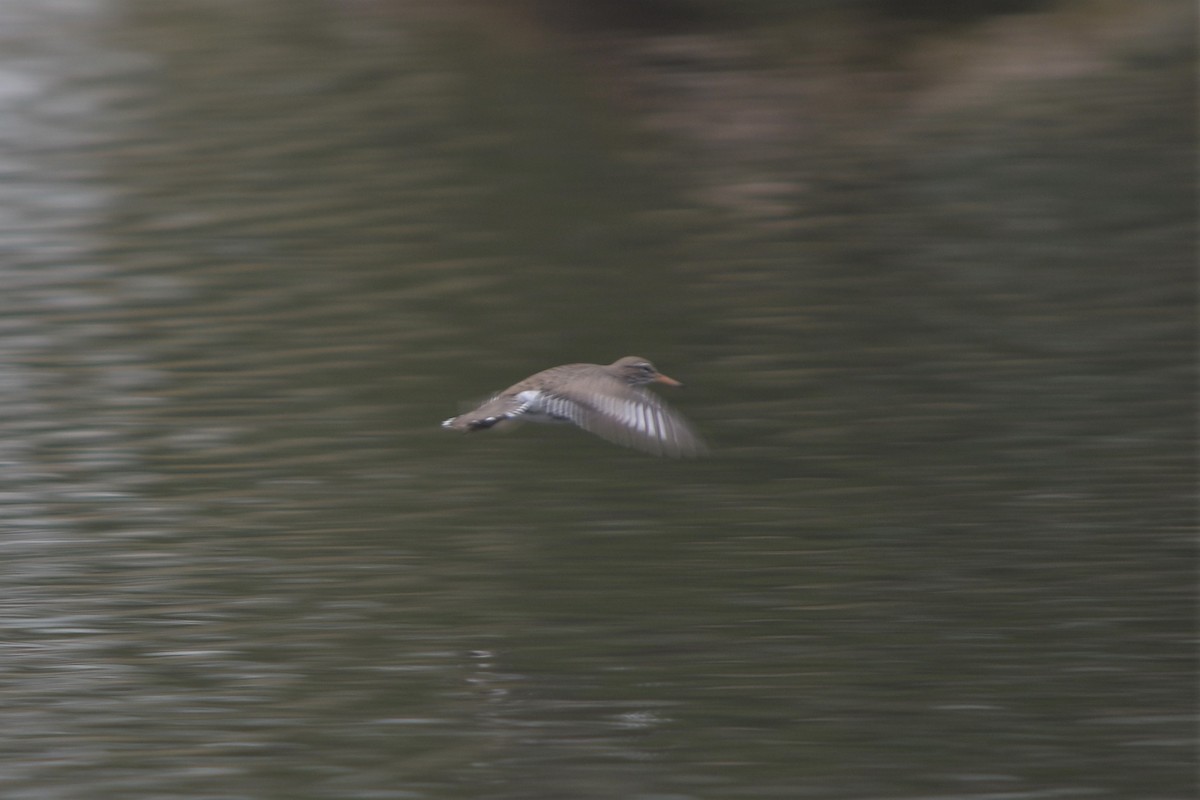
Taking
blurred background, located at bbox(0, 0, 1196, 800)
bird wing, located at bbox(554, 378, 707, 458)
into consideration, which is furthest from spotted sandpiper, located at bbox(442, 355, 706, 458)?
blurred background, located at bbox(0, 0, 1196, 800)

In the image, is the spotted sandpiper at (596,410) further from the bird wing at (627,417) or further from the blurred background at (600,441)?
the blurred background at (600,441)

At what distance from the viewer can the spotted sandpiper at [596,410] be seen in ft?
32.1

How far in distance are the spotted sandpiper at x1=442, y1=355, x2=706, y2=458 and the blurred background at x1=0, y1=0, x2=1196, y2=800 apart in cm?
105

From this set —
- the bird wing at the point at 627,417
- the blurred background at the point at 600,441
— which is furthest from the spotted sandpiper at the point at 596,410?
the blurred background at the point at 600,441

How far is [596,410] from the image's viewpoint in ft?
33.2

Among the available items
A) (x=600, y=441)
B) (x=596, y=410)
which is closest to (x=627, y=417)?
(x=596, y=410)

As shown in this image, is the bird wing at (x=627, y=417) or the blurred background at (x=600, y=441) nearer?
the blurred background at (x=600, y=441)

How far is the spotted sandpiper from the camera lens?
9773mm

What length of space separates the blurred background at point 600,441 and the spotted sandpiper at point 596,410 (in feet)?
3.43

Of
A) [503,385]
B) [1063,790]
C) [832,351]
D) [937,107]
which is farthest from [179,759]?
[937,107]

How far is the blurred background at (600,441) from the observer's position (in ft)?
30.6

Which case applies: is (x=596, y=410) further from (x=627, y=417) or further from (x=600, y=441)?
(x=600, y=441)

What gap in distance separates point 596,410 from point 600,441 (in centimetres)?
331

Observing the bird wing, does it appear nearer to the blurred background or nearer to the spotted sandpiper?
the spotted sandpiper
